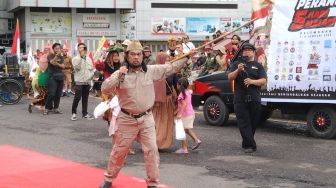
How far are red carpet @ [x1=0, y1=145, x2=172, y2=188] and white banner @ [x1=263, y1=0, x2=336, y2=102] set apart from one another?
4168 millimetres

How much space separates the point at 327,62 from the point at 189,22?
43.2m

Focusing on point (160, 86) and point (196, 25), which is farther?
point (196, 25)

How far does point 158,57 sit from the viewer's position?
8.29m

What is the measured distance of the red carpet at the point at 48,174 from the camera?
6496 millimetres

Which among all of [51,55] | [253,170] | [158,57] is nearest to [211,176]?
[253,170]

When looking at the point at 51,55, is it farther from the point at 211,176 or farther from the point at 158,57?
the point at 211,176

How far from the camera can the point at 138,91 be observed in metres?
5.91

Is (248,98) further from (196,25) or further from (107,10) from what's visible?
(196,25)

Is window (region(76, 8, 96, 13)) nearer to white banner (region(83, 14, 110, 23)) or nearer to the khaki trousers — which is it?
white banner (region(83, 14, 110, 23))

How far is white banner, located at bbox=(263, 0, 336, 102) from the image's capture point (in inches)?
366

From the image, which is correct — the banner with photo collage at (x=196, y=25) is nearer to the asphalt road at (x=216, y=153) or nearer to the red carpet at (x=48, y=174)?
the asphalt road at (x=216, y=153)

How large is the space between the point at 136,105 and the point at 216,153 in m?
2.99

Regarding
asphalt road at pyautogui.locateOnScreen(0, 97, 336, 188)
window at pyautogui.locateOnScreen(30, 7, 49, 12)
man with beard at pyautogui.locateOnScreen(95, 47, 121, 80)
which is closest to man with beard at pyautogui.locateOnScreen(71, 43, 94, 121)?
asphalt road at pyautogui.locateOnScreen(0, 97, 336, 188)

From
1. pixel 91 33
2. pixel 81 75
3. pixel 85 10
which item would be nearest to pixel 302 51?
pixel 81 75
